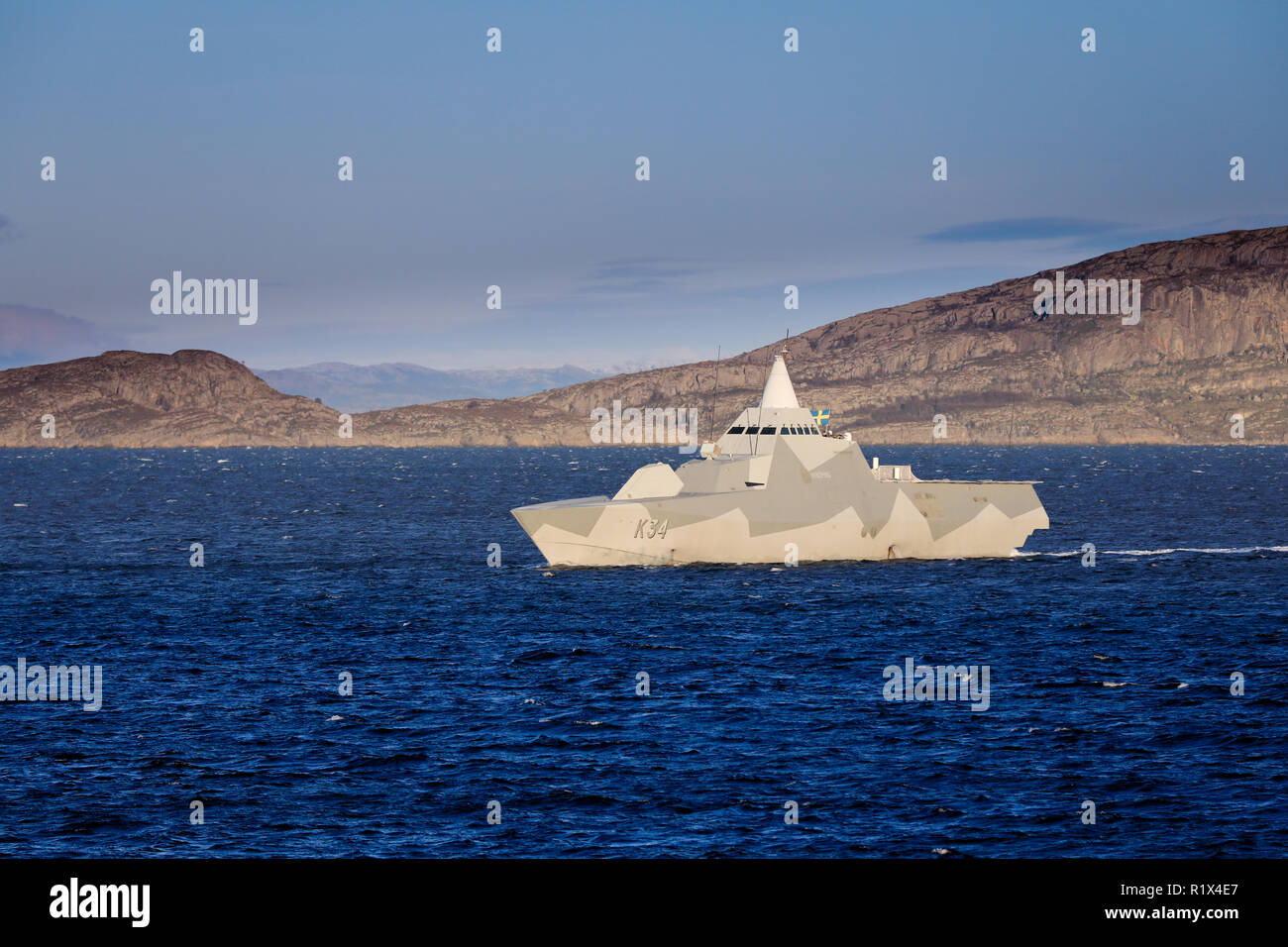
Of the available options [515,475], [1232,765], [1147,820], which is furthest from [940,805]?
[515,475]

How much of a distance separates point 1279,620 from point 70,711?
133ft

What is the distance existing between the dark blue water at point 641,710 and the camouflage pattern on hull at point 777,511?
143cm

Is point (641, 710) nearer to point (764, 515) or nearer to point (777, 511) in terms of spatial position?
point (764, 515)

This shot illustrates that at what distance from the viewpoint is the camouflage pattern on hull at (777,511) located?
177 ft

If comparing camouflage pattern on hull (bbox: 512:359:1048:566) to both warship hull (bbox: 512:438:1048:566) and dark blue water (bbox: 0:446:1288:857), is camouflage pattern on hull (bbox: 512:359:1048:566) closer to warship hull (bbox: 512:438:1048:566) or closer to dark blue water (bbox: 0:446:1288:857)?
warship hull (bbox: 512:438:1048:566)

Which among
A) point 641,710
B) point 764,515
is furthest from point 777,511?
point 641,710

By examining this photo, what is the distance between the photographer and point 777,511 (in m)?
55.1

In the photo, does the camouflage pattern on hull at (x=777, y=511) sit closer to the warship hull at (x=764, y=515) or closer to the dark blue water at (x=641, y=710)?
the warship hull at (x=764, y=515)

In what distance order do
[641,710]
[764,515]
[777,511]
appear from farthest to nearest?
[777,511] → [764,515] → [641,710]

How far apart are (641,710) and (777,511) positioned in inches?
1030

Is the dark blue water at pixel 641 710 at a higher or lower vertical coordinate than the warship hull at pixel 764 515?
lower

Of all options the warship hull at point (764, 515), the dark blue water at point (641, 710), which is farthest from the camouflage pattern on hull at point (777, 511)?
the dark blue water at point (641, 710)
